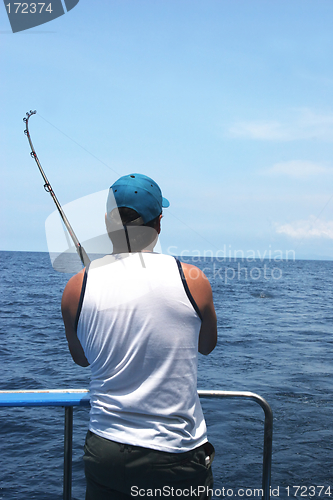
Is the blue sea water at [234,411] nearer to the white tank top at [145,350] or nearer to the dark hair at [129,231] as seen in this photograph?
the white tank top at [145,350]

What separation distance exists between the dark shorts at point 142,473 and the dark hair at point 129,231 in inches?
28.0

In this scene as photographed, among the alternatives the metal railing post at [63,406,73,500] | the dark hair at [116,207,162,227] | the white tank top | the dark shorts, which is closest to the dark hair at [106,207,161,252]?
the dark hair at [116,207,162,227]

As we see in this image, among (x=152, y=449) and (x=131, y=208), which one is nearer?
(x=152, y=449)

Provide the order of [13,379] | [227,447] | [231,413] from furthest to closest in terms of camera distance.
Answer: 1. [13,379]
2. [231,413]
3. [227,447]

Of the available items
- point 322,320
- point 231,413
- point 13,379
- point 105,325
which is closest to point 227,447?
point 231,413

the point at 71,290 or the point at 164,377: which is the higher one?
the point at 71,290

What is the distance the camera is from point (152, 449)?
146cm

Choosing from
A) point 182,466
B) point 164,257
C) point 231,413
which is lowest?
point 231,413

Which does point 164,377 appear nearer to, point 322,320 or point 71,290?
point 71,290

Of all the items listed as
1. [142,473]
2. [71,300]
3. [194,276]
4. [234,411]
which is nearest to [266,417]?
[142,473]

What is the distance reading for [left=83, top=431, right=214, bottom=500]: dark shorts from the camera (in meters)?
1.46

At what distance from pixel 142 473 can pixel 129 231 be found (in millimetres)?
860

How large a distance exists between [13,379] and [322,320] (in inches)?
648

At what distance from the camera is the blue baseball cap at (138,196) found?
1.69 metres
